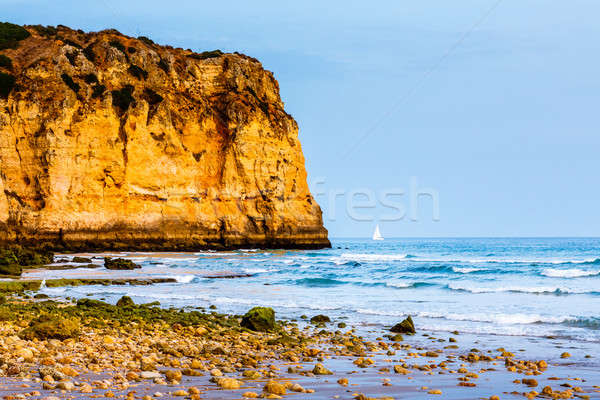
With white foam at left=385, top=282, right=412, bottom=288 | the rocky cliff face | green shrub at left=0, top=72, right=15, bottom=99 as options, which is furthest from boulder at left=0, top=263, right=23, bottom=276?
green shrub at left=0, top=72, right=15, bottom=99

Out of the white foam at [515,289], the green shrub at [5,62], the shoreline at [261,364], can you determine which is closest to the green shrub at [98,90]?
the green shrub at [5,62]

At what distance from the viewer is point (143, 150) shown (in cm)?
4953

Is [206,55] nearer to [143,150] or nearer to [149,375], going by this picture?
[143,150]

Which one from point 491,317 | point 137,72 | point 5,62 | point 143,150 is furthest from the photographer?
point 137,72

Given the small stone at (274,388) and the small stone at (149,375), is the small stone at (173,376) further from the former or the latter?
the small stone at (274,388)

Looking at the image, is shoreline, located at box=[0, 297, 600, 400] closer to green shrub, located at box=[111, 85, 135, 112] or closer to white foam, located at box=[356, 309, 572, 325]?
white foam, located at box=[356, 309, 572, 325]

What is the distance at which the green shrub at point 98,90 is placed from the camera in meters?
48.2

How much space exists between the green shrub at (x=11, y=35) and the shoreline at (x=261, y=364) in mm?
46988

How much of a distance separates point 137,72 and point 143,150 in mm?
7321

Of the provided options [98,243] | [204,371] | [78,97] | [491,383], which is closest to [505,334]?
[491,383]

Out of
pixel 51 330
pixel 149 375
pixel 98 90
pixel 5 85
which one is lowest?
pixel 149 375

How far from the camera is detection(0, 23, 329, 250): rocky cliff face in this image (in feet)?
148

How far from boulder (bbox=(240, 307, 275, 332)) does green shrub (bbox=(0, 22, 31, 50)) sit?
4845 centimetres

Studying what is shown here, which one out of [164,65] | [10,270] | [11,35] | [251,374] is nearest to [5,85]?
[11,35]
